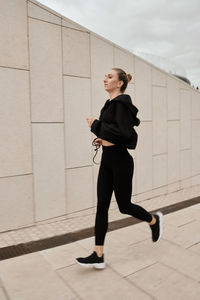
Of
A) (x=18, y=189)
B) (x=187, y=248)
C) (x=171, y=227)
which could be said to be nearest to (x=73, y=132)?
(x=18, y=189)

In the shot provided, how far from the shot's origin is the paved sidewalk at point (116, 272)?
7.11 ft

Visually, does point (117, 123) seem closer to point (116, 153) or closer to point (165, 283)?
point (116, 153)

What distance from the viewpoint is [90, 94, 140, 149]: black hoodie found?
238 cm

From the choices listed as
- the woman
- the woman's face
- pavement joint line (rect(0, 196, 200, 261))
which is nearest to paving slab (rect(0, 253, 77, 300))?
pavement joint line (rect(0, 196, 200, 261))

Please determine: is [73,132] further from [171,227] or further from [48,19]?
[171,227]

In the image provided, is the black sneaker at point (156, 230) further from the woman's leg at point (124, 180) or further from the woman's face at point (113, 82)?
the woman's face at point (113, 82)

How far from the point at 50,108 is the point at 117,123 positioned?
5.50 ft

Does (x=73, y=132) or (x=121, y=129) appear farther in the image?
(x=73, y=132)

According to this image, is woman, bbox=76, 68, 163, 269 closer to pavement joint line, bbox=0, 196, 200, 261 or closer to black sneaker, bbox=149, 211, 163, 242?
black sneaker, bbox=149, 211, 163, 242

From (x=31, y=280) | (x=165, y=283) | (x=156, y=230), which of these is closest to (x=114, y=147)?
(x=156, y=230)

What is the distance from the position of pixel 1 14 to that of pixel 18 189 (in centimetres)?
222

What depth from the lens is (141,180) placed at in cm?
512

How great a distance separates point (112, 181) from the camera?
2609 millimetres

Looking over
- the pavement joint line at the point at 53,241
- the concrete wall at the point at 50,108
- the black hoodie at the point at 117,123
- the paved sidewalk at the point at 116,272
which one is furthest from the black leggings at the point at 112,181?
the concrete wall at the point at 50,108
